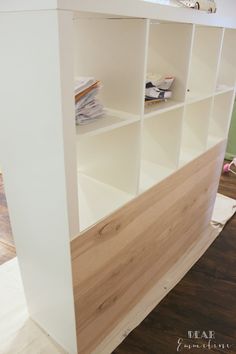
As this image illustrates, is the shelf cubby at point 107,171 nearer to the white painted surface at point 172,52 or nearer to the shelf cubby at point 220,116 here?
the white painted surface at point 172,52

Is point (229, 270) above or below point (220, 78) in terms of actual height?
below

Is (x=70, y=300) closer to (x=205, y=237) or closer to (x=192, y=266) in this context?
(x=192, y=266)

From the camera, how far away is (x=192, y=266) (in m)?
1.78

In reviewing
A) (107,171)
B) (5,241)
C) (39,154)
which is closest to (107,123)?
(39,154)

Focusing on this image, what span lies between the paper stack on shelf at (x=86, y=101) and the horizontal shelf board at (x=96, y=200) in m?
0.33

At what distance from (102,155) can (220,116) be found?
954mm

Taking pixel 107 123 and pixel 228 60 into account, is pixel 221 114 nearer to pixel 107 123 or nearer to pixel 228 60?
pixel 228 60

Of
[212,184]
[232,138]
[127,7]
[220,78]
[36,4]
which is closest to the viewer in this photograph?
[36,4]

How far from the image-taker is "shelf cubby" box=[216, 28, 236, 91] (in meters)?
1.58

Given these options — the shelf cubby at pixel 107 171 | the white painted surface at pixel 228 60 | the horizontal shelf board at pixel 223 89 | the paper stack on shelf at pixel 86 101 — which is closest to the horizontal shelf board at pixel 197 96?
the horizontal shelf board at pixel 223 89

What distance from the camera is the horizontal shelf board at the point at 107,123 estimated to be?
34.0 inches

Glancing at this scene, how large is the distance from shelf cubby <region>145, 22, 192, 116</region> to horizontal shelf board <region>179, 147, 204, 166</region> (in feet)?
1.08

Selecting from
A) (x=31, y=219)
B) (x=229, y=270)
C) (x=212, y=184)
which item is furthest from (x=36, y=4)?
(x=229, y=270)

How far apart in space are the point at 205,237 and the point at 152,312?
2.47 feet
